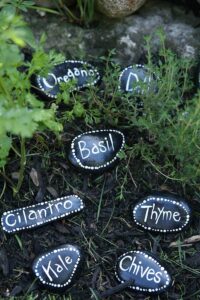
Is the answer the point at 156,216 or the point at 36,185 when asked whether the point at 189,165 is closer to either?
the point at 156,216

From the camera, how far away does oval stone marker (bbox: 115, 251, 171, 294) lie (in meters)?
1.95

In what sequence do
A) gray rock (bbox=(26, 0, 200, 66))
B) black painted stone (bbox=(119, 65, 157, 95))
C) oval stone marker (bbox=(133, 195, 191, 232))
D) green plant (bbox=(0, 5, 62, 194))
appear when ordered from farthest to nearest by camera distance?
gray rock (bbox=(26, 0, 200, 66))
black painted stone (bbox=(119, 65, 157, 95))
oval stone marker (bbox=(133, 195, 191, 232))
green plant (bbox=(0, 5, 62, 194))

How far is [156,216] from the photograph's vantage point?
81.0 inches

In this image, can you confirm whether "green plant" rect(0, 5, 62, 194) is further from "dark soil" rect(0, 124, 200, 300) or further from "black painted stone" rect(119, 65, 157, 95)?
"black painted stone" rect(119, 65, 157, 95)

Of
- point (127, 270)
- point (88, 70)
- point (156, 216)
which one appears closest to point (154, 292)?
Result: point (127, 270)

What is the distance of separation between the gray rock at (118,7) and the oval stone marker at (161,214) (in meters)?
0.76

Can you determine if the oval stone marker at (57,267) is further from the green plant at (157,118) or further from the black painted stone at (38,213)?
the green plant at (157,118)

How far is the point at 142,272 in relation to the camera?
1962 millimetres

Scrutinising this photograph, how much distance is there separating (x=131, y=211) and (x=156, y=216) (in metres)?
0.09

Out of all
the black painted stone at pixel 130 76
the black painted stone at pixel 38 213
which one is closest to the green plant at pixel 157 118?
the black painted stone at pixel 130 76

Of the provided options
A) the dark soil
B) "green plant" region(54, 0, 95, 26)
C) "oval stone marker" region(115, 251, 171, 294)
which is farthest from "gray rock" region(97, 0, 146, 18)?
"oval stone marker" region(115, 251, 171, 294)

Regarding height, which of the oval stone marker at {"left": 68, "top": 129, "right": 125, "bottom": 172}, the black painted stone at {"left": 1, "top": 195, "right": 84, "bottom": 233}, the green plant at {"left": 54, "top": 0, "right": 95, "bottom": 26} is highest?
the green plant at {"left": 54, "top": 0, "right": 95, "bottom": 26}

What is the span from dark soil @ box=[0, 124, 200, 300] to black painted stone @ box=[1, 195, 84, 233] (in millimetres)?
44

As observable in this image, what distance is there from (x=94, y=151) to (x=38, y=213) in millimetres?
293
